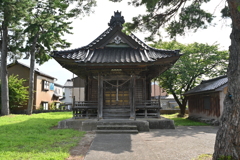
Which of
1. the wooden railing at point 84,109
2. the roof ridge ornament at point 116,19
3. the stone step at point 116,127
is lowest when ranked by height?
the stone step at point 116,127

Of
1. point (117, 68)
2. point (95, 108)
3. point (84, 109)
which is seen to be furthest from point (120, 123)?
point (117, 68)

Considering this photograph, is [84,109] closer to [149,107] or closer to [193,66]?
[149,107]

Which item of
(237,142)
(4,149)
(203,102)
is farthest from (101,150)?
(203,102)

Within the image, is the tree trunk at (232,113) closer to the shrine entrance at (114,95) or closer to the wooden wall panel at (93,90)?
the shrine entrance at (114,95)

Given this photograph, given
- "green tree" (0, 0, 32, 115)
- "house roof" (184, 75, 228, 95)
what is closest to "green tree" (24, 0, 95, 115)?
"green tree" (0, 0, 32, 115)

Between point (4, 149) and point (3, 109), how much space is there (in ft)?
59.4

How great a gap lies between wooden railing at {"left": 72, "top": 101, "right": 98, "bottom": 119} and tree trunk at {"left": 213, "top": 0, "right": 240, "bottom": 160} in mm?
9057

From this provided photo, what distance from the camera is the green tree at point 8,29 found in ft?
58.1

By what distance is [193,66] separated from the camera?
69.5 feet

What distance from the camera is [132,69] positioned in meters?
12.1

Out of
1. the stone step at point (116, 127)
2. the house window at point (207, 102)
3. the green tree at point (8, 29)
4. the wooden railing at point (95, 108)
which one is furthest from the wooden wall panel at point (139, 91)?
the green tree at point (8, 29)

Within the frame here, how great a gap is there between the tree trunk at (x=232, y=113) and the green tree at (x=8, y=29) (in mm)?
18039

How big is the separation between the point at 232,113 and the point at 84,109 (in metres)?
9.54

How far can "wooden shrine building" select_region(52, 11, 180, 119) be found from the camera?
1190cm
